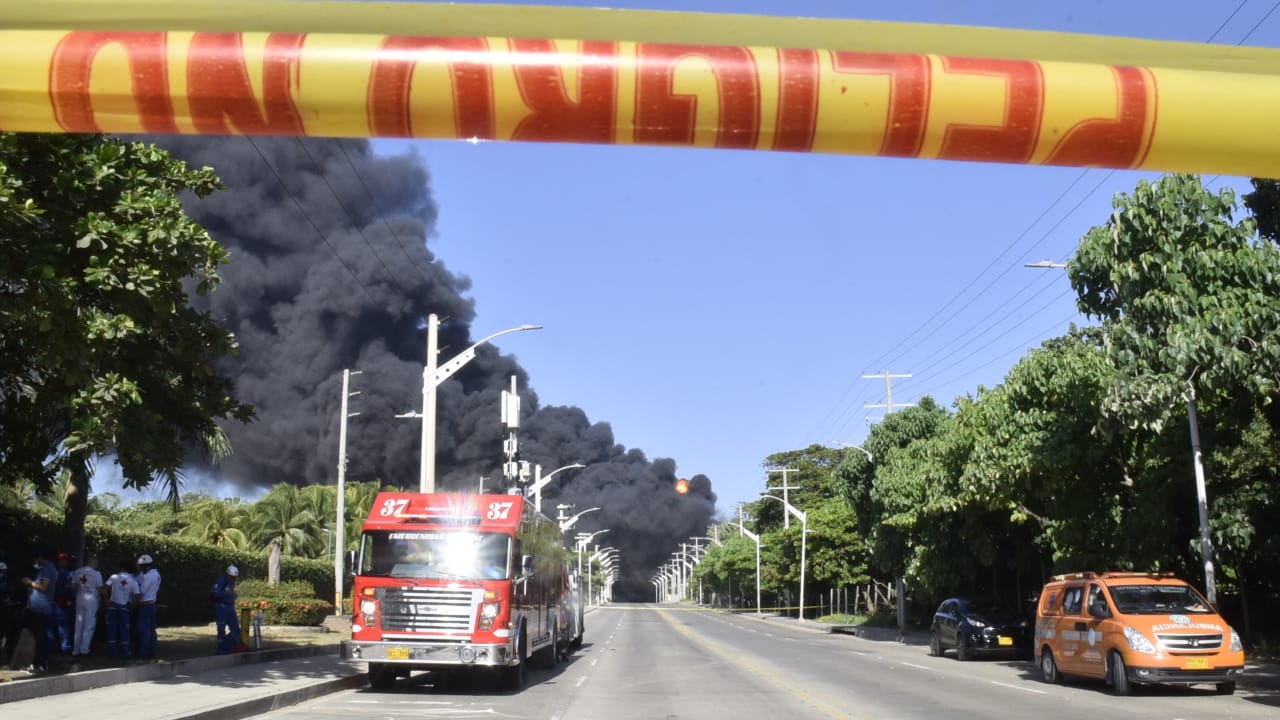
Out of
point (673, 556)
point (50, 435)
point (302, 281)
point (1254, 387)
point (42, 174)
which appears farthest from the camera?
point (673, 556)

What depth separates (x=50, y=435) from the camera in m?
18.3

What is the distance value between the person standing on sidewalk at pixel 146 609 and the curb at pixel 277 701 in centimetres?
307

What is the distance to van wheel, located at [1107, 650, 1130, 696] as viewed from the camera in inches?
677

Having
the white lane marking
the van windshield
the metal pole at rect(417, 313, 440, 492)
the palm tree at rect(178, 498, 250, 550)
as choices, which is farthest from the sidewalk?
the palm tree at rect(178, 498, 250, 550)

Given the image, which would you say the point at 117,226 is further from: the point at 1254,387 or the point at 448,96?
the point at 1254,387

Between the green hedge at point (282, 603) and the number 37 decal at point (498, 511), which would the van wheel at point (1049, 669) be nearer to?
the number 37 decal at point (498, 511)

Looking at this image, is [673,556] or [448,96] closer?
[448,96]

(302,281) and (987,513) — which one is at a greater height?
(302,281)

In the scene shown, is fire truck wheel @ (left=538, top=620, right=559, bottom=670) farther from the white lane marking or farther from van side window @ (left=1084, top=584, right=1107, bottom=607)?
van side window @ (left=1084, top=584, right=1107, bottom=607)

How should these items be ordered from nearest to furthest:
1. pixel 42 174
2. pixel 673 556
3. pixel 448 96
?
pixel 448 96 → pixel 42 174 → pixel 673 556

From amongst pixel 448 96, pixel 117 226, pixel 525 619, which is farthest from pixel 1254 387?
pixel 117 226

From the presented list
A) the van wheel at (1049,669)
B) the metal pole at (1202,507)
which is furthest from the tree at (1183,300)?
the van wheel at (1049,669)

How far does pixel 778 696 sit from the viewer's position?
16.7 metres

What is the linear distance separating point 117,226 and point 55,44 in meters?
9.26
